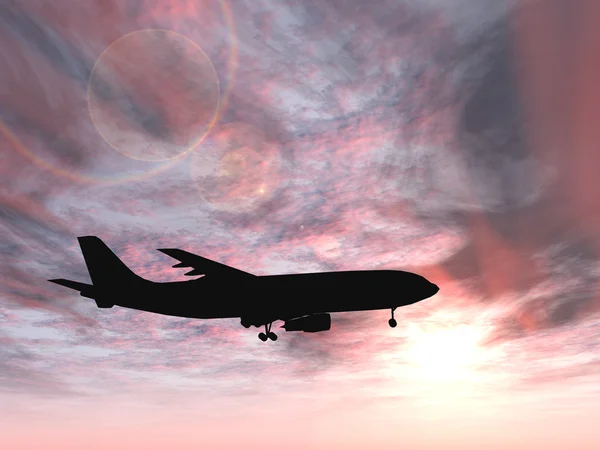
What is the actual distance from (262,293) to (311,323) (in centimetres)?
461

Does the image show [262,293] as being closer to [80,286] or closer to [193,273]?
[193,273]

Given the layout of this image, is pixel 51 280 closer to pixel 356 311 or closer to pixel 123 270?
pixel 123 270

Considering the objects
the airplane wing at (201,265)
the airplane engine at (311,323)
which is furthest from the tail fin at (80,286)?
the airplane engine at (311,323)

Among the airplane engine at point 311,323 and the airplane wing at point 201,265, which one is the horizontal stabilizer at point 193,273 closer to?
the airplane wing at point 201,265

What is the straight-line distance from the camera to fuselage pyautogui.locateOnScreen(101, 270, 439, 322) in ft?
120

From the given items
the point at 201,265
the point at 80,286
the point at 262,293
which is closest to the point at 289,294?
the point at 262,293

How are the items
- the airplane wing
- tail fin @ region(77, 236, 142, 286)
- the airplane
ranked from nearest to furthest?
1. the airplane wing
2. the airplane
3. tail fin @ region(77, 236, 142, 286)

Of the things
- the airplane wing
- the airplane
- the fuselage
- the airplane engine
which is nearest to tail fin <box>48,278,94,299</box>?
the airplane

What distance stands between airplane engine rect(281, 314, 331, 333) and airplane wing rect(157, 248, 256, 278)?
16.7 ft

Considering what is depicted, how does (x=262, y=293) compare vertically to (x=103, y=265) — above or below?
below

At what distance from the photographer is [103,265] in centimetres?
4359

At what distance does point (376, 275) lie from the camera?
1468 inches

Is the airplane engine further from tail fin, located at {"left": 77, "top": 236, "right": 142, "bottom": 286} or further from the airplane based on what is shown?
tail fin, located at {"left": 77, "top": 236, "right": 142, "bottom": 286}

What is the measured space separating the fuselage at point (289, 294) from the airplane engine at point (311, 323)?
4.12 ft
